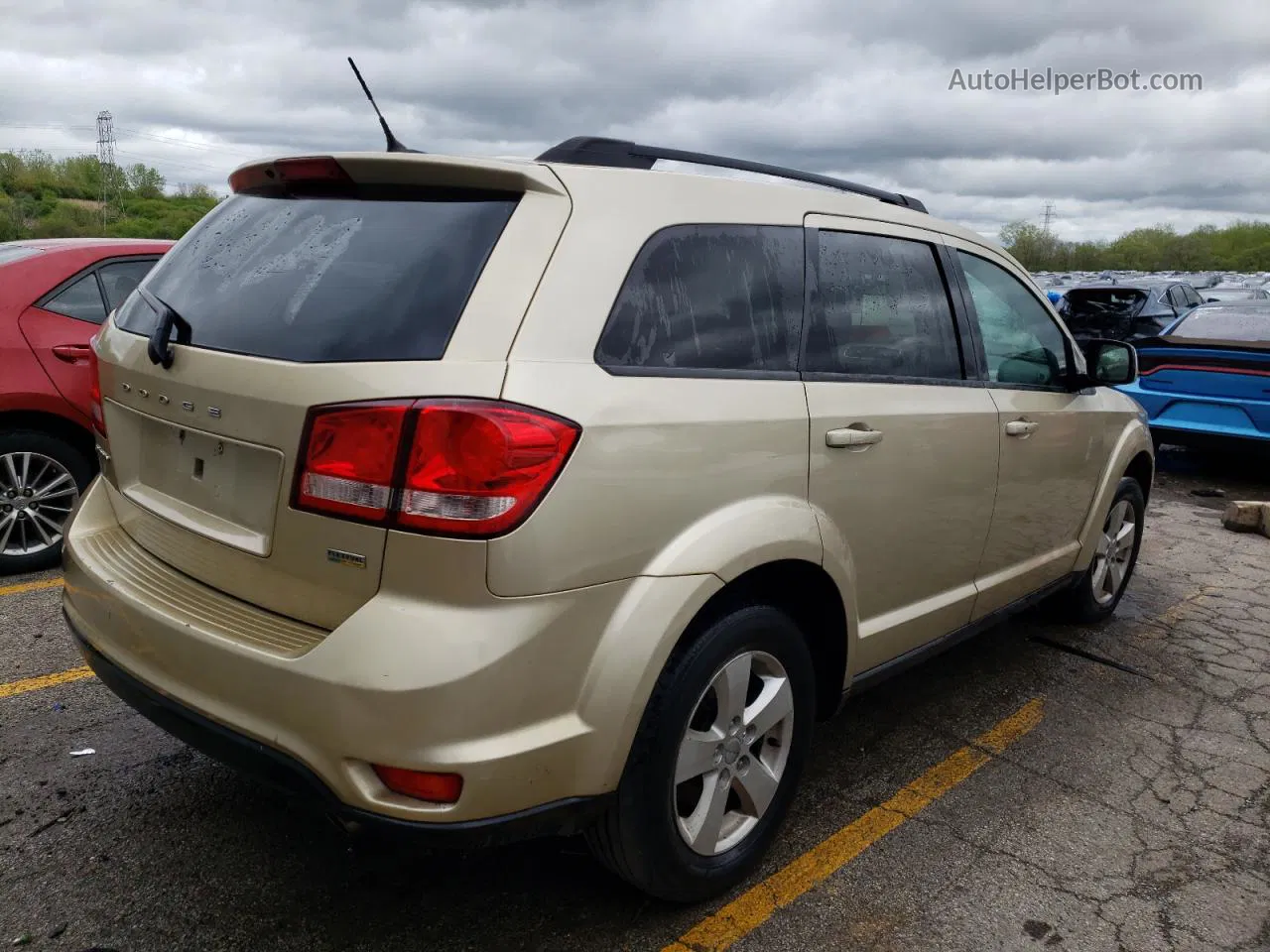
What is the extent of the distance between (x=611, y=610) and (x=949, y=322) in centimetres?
185

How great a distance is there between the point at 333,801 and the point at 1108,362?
3.46 m

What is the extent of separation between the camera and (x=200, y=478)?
2240 mm

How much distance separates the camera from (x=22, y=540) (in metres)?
4.74

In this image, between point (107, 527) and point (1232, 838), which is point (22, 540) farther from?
point (1232, 838)

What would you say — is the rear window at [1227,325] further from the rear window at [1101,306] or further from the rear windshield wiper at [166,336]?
the rear windshield wiper at [166,336]

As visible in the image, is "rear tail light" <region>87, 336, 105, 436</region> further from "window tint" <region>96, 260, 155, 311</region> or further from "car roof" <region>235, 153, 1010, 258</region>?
"window tint" <region>96, 260, 155, 311</region>

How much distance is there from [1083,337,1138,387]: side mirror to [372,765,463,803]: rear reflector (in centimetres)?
319

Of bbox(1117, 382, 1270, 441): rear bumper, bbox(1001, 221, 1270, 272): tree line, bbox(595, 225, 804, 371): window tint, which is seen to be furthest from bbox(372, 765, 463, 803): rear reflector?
bbox(1001, 221, 1270, 272): tree line

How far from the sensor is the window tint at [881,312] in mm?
2770

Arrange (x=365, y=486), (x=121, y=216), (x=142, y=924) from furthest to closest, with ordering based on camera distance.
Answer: (x=121, y=216) → (x=142, y=924) → (x=365, y=486)

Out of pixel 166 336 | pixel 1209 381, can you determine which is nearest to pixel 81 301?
pixel 166 336

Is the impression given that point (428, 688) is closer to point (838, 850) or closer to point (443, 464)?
point (443, 464)

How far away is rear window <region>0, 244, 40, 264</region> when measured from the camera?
4876 mm

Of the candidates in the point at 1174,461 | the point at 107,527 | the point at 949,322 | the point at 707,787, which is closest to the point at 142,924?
the point at 107,527
